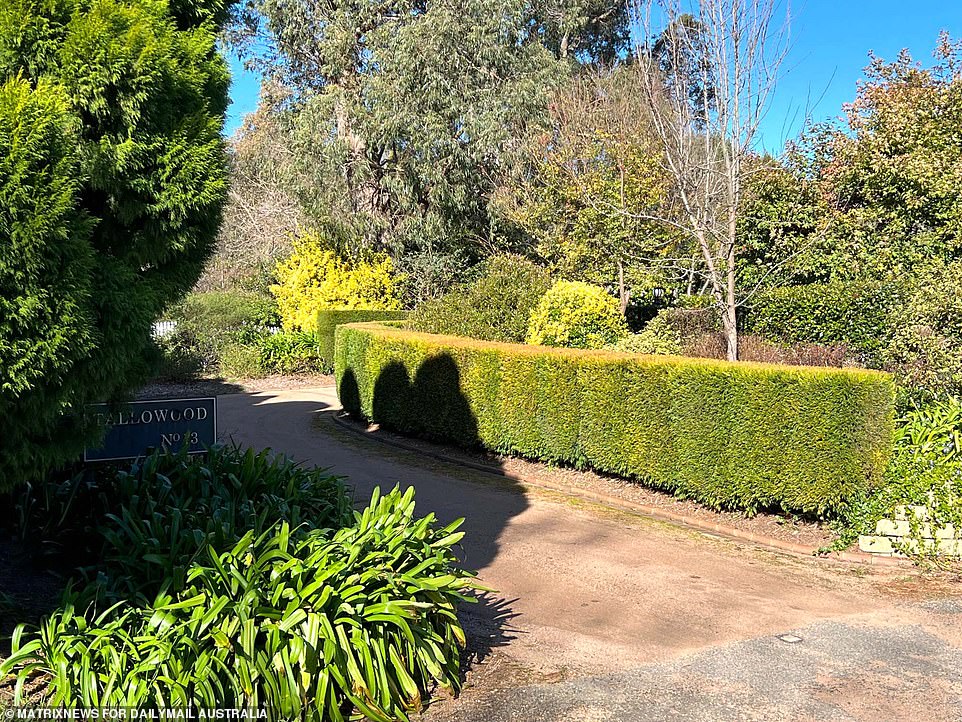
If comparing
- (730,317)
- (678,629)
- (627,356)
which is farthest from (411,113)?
(678,629)

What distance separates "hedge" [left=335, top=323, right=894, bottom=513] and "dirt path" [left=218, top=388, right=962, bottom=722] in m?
0.70

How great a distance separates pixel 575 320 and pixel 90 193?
803 cm

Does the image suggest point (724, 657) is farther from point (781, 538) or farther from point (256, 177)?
point (256, 177)

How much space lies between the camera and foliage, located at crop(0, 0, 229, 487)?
3.29 meters

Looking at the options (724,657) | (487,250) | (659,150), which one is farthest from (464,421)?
(487,250)

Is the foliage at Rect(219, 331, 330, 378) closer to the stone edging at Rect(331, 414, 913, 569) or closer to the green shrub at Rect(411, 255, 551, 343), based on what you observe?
the green shrub at Rect(411, 255, 551, 343)

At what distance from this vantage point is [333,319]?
747 inches

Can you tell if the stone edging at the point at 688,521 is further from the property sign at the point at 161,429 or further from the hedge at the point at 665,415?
the property sign at the point at 161,429

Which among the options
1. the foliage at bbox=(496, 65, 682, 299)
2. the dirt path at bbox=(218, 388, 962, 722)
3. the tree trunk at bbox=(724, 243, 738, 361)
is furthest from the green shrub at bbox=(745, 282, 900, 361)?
the dirt path at bbox=(218, 388, 962, 722)

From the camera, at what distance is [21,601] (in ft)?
15.3

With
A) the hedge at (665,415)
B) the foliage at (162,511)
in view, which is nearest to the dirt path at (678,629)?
the hedge at (665,415)

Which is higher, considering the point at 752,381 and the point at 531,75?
the point at 531,75

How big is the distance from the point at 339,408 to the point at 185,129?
11741 mm

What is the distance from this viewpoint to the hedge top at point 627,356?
24.2 ft
